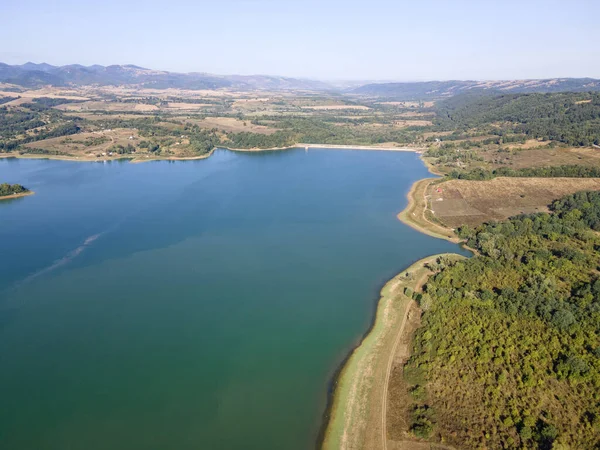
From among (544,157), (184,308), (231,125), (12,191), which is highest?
(231,125)

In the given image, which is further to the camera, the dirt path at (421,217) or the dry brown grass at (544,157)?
the dry brown grass at (544,157)

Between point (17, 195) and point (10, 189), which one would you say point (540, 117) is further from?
point (10, 189)

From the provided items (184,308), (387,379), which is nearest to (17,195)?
(184,308)

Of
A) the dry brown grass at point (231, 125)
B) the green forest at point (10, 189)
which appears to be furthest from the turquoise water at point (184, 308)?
the dry brown grass at point (231, 125)

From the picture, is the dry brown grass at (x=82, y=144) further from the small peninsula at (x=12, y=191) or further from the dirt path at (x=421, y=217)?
the dirt path at (x=421, y=217)

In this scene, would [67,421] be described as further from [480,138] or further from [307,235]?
[480,138]

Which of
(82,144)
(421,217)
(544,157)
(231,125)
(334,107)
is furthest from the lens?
(334,107)

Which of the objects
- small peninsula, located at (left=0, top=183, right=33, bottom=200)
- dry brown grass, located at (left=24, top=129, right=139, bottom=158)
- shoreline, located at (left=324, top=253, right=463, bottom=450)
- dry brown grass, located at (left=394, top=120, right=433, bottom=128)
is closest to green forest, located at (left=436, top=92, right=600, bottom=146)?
dry brown grass, located at (left=394, top=120, right=433, bottom=128)
